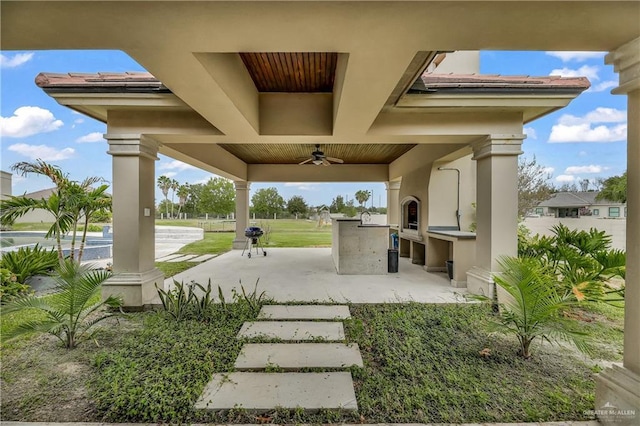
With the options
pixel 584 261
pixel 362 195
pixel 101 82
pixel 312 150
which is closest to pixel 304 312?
pixel 584 261

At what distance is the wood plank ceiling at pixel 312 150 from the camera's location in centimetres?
745

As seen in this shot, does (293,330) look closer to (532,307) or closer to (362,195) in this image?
(532,307)

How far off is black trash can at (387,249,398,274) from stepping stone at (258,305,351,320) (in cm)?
256

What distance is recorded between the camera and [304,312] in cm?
409

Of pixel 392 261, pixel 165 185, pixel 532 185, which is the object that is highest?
pixel 165 185

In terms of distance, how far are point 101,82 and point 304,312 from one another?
4.28m

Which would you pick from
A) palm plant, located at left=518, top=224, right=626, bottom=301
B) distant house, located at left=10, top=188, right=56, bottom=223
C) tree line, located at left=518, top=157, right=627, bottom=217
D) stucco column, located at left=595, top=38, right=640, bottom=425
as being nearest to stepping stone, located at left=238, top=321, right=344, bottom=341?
stucco column, located at left=595, top=38, right=640, bottom=425

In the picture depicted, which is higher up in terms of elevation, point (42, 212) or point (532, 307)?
point (42, 212)

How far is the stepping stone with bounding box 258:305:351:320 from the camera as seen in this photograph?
12.8ft

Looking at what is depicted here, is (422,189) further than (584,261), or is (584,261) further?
(422,189)

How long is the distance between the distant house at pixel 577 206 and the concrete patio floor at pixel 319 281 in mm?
18585

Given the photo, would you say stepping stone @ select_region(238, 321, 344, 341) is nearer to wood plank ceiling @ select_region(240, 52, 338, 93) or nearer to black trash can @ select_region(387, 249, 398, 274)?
black trash can @ select_region(387, 249, 398, 274)

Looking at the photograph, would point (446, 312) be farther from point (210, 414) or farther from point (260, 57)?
point (260, 57)

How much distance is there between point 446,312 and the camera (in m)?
4.11
